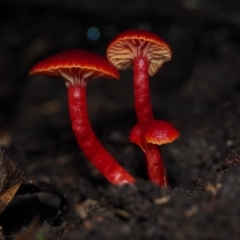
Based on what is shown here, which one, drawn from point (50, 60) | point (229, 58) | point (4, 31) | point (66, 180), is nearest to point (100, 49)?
point (4, 31)

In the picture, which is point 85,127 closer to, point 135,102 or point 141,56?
point 135,102

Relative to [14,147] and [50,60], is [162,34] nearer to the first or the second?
[14,147]

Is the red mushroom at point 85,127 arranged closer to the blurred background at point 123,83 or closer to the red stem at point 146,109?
the red stem at point 146,109

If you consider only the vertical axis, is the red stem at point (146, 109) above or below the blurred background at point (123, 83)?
below

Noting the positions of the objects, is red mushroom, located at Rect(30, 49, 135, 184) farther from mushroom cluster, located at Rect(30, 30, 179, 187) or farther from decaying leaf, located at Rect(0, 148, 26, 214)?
Result: decaying leaf, located at Rect(0, 148, 26, 214)

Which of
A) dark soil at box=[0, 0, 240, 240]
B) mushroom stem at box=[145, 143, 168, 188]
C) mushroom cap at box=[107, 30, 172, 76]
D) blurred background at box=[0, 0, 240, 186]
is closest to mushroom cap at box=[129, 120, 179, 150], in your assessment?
mushroom stem at box=[145, 143, 168, 188]

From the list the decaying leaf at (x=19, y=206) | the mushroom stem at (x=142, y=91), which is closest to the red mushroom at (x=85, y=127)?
the mushroom stem at (x=142, y=91)
